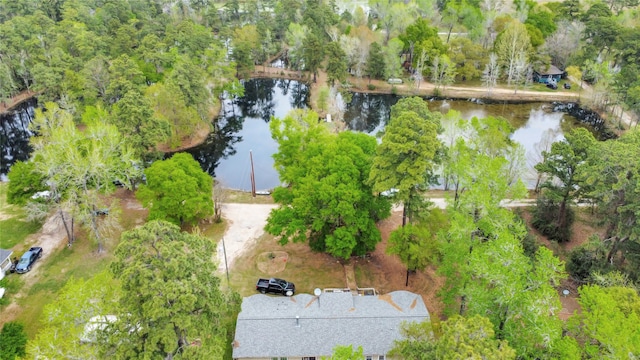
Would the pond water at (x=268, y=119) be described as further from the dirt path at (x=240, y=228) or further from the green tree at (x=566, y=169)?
the green tree at (x=566, y=169)

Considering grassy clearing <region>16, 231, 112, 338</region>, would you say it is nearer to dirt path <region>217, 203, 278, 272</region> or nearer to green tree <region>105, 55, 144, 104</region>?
dirt path <region>217, 203, 278, 272</region>

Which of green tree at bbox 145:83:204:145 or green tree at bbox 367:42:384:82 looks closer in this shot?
green tree at bbox 145:83:204:145

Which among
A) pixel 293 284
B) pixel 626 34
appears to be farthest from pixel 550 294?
pixel 626 34

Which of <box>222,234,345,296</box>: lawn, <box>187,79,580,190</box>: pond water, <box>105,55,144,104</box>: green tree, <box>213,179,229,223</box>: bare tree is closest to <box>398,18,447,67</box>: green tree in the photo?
<box>187,79,580,190</box>: pond water

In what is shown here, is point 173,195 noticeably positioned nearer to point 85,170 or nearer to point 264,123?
point 85,170

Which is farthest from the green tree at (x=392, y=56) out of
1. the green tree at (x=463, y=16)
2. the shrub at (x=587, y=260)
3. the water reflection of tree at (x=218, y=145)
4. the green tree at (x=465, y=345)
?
the green tree at (x=465, y=345)

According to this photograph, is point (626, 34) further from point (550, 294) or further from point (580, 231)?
point (550, 294)
